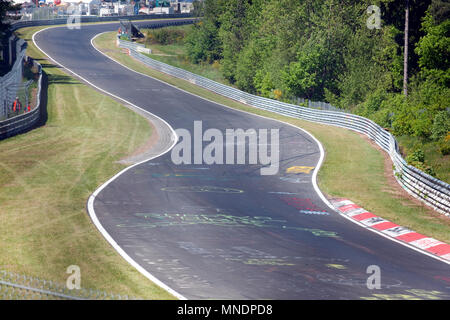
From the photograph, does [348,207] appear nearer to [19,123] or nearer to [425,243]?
[425,243]

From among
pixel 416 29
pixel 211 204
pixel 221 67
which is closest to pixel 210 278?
pixel 211 204

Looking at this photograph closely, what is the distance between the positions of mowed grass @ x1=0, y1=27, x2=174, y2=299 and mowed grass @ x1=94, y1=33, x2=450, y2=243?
10.4m

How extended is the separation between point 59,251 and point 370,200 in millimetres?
13207

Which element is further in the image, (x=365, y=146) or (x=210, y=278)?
(x=365, y=146)

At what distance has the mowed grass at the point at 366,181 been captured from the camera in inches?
843

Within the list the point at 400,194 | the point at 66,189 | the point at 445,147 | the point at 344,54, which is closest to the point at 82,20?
the point at 344,54

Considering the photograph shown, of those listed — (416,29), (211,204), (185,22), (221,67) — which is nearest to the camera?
(211,204)

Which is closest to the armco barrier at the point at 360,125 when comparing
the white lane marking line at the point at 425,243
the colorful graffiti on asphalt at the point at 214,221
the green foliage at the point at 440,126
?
the green foliage at the point at 440,126

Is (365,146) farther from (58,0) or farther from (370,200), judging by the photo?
(58,0)

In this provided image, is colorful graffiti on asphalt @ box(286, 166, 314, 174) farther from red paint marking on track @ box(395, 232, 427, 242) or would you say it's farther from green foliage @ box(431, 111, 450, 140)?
green foliage @ box(431, 111, 450, 140)

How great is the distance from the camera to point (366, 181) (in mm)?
27781

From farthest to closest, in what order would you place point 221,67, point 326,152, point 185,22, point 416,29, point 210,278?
point 185,22
point 221,67
point 416,29
point 326,152
point 210,278

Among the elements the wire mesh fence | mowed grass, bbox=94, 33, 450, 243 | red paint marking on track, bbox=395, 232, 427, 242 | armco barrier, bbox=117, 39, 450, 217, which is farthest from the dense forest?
the wire mesh fence

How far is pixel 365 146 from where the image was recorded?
37812mm
